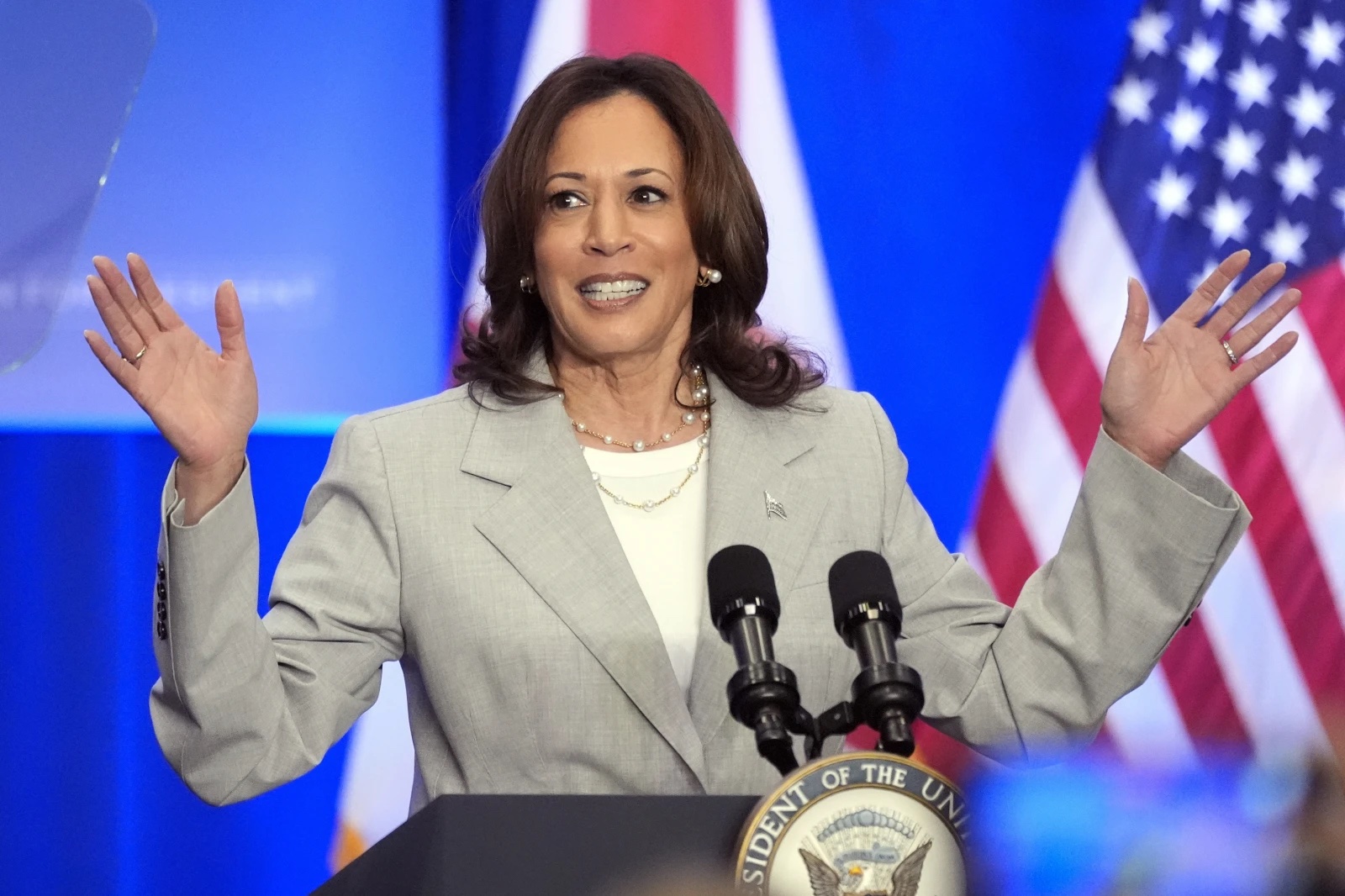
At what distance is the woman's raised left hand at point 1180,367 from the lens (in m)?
1.62

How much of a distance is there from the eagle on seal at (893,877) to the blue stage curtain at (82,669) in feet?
7.68

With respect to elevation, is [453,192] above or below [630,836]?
above

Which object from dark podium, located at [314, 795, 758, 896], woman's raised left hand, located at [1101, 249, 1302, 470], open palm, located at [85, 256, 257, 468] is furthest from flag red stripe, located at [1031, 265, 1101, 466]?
dark podium, located at [314, 795, 758, 896]

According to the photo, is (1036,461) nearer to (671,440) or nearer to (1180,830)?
(671,440)

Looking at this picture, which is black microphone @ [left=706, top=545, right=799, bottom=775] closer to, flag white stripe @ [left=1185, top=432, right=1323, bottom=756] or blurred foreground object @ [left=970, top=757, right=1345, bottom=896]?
blurred foreground object @ [left=970, top=757, right=1345, bottom=896]

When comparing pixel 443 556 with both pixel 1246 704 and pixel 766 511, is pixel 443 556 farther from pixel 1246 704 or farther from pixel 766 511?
pixel 1246 704

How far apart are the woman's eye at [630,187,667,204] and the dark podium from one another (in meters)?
1.08

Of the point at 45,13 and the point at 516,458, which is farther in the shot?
the point at 45,13

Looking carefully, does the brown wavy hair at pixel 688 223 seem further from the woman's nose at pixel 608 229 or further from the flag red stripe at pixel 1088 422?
the flag red stripe at pixel 1088 422

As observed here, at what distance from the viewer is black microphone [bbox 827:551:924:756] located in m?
1.05

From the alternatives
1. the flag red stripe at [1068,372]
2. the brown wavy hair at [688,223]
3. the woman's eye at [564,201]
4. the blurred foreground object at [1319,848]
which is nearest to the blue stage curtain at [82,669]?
the brown wavy hair at [688,223]

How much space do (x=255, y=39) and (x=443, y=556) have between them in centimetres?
187

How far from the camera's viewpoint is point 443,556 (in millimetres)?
1782

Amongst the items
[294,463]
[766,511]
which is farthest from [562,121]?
[294,463]
